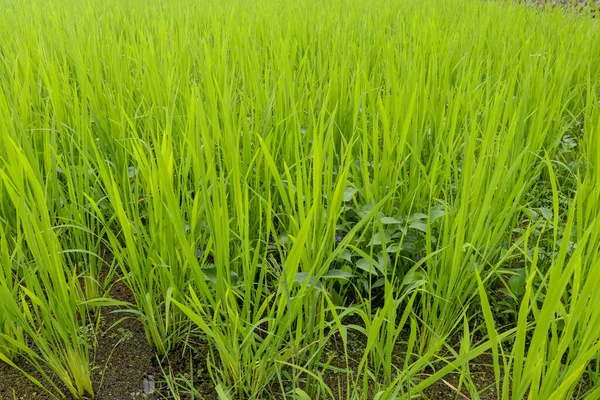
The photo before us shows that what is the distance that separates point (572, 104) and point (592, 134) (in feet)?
2.27

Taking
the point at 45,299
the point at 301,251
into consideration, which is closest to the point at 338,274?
the point at 301,251

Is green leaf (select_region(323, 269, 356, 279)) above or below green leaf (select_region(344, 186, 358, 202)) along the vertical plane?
below

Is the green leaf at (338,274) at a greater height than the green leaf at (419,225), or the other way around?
the green leaf at (419,225)

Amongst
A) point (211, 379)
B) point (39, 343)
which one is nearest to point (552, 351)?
point (211, 379)

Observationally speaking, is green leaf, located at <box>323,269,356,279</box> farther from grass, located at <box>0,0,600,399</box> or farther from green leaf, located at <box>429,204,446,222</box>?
green leaf, located at <box>429,204,446,222</box>

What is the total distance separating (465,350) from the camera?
0.60 meters

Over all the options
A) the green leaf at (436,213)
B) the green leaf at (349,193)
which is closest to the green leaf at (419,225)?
the green leaf at (436,213)

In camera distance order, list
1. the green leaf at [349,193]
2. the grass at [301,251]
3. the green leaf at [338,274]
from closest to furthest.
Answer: the grass at [301,251]
the green leaf at [338,274]
the green leaf at [349,193]

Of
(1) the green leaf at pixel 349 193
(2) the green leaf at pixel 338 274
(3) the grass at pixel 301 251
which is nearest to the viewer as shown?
(3) the grass at pixel 301 251

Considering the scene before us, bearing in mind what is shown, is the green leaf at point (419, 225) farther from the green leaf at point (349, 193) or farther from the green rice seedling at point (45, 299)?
the green rice seedling at point (45, 299)

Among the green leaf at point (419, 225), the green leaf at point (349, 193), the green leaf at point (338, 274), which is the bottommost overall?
the green leaf at point (338, 274)

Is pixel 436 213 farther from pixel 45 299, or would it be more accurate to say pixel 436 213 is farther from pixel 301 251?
pixel 45 299

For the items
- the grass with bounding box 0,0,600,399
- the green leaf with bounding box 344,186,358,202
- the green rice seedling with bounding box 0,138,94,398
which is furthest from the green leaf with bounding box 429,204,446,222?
the green rice seedling with bounding box 0,138,94,398

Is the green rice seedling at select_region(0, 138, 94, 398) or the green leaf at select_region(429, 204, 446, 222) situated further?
the green leaf at select_region(429, 204, 446, 222)
